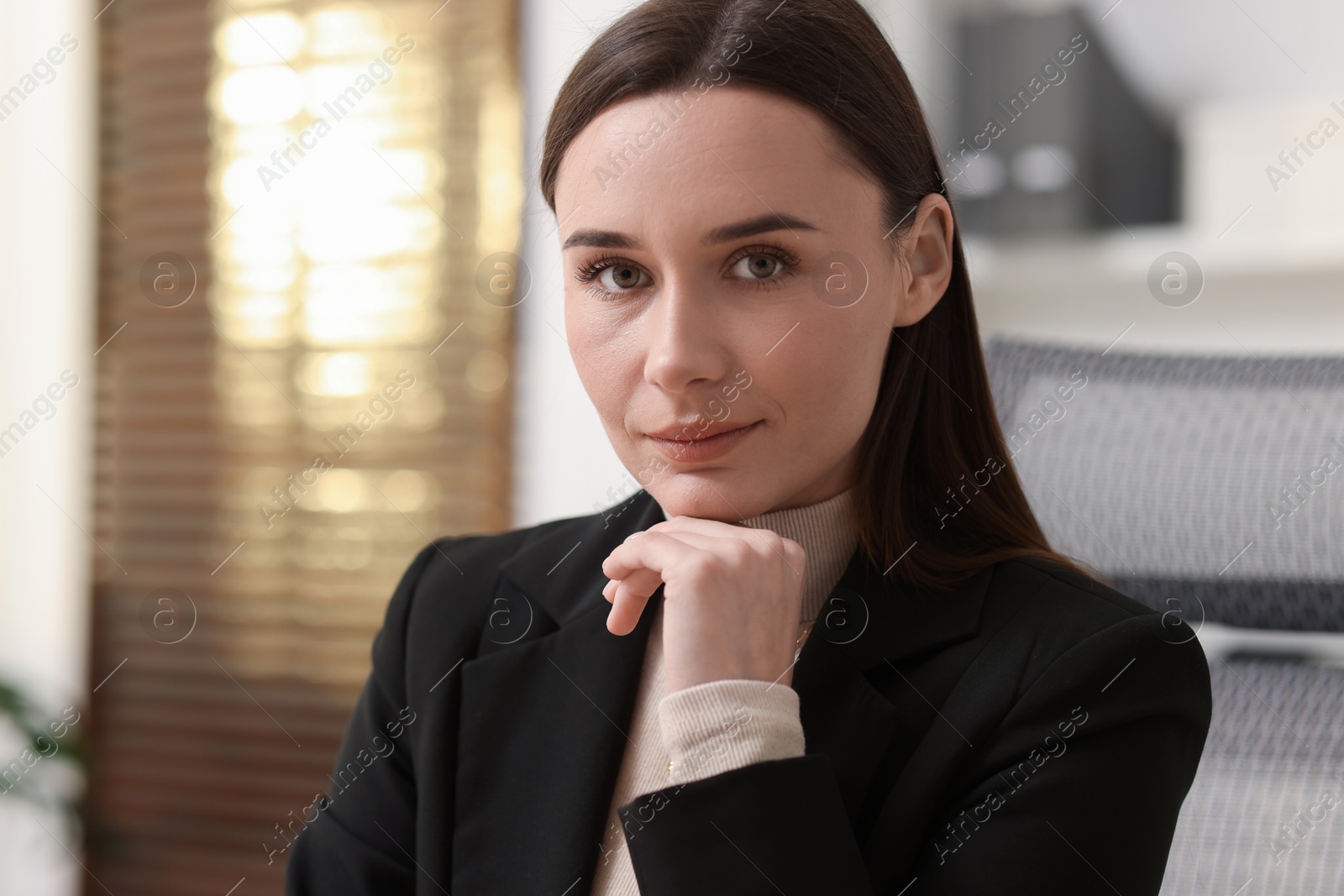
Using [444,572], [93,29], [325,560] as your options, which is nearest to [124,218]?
[93,29]

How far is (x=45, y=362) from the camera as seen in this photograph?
8.05 ft

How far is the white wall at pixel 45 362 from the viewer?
240 centimetres

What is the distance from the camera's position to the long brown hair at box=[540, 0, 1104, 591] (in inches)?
34.3

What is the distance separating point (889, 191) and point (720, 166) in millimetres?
167

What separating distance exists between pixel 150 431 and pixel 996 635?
208cm

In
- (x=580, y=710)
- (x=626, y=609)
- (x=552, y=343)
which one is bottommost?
(x=580, y=710)

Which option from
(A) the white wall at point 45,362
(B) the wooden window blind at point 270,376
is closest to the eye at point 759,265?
(B) the wooden window blind at point 270,376

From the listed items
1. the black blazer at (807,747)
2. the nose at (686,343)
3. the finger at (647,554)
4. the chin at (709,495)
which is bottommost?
the black blazer at (807,747)

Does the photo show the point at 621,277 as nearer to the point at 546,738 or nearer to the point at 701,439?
the point at 701,439

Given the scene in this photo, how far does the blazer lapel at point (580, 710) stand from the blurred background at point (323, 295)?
1.48ft

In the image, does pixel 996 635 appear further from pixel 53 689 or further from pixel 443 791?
pixel 53 689

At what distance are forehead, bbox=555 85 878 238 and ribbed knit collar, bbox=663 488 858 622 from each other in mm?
275

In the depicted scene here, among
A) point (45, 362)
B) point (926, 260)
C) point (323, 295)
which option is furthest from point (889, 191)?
point (45, 362)

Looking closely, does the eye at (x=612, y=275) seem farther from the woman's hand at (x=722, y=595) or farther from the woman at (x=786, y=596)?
the woman's hand at (x=722, y=595)
